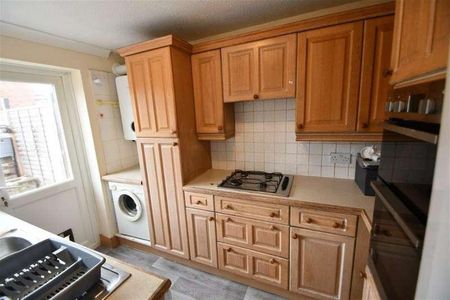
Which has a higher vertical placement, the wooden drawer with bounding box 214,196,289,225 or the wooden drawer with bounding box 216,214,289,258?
the wooden drawer with bounding box 214,196,289,225

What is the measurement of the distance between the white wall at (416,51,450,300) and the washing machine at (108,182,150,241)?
2077mm

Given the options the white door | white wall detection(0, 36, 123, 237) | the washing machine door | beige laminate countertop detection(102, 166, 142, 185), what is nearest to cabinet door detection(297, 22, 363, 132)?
beige laminate countertop detection(102, 166, 142, 185)

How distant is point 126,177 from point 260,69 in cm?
176

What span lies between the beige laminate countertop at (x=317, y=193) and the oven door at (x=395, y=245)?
34 centimetres

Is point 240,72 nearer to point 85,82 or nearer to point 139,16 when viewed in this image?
point 139,16

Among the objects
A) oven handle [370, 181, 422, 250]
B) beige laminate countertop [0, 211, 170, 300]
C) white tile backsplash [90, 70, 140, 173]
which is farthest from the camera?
white tile backsplash [90, 70, 140, 173]

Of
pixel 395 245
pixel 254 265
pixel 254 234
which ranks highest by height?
pixel 395 245

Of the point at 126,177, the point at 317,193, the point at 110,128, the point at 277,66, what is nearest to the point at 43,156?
the point at 110,128

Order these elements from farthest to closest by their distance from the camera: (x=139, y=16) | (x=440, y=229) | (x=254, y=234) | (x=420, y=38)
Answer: (x=254, y=234) → (x=139, y=16) → (x=420, y=38) → (x=440, y=229)

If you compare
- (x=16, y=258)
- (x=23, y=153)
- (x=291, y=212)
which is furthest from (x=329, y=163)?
(x=23, y=153)

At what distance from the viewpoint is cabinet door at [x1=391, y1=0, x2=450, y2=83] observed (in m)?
0.52

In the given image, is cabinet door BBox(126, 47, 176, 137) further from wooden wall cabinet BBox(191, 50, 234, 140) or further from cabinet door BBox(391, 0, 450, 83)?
cabinet door BBox(391, 0, 450, 83)

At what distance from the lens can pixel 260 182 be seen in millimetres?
1771

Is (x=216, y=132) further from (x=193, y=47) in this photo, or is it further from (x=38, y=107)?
(x=38, y=107)
